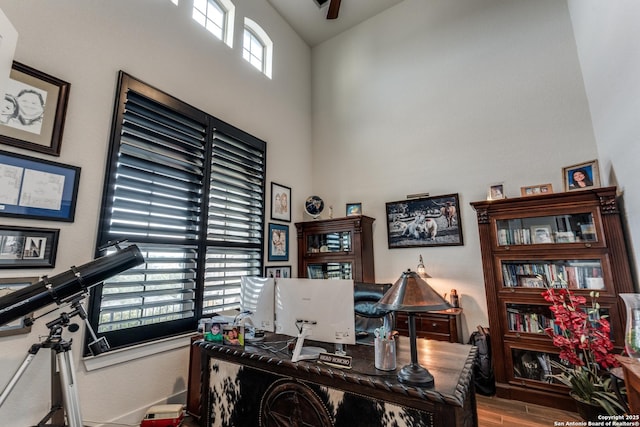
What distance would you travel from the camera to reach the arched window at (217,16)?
333 centimetres

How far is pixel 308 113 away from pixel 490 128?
286 cm

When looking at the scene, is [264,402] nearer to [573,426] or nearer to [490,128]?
[573,426]

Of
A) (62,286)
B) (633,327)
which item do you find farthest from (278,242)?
(633,327)

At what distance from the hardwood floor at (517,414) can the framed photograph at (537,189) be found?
6.52 ft

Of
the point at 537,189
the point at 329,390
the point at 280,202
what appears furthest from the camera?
the point at 280,202

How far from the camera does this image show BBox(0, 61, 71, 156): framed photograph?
73.1 inches

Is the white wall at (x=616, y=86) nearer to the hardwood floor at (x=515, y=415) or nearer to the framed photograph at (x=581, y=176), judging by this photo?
the framed photograph at (x=581, y=176)

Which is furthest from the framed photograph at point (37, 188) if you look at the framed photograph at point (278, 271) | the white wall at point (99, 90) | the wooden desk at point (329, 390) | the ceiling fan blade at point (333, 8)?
the ceiling fan blade at point (333, 8)

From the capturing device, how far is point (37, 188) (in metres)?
1.92

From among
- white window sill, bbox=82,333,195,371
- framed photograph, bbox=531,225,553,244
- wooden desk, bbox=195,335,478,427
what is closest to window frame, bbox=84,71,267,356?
white window sill, bbox=82,333,195,371

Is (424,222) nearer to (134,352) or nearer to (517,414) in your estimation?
(517,414)

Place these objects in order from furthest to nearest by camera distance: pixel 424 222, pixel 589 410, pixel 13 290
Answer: pixel 424 222
pixel 589 410
pixel 13 290

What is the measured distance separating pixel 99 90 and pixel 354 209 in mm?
3139

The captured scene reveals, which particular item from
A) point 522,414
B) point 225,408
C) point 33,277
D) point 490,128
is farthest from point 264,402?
point 490,128
